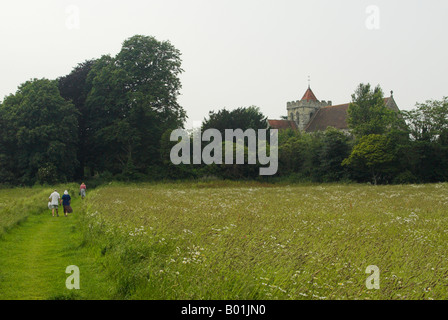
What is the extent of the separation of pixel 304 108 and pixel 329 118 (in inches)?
453

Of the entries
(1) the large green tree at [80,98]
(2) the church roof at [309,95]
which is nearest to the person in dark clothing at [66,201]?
(1) the large green tree at [80,98]

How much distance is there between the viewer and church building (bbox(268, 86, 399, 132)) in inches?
Result: 3890

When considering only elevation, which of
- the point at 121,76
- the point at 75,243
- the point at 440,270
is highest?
the point at 121,76

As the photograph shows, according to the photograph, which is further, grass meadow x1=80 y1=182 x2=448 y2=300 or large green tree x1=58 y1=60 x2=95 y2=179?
large green tree x1=58 y1=60 x2=95 y2=179

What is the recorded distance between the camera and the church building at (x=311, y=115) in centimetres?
9881

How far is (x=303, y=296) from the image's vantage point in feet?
21.3

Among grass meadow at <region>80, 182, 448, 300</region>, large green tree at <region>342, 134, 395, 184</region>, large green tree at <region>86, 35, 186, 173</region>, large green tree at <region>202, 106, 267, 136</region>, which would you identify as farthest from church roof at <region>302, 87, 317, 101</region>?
grass meadow at <region>80, 182, 448, 300</region>

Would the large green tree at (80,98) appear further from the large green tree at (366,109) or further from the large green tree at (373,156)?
the large green tree at (366,109)

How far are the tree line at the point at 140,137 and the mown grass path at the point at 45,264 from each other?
35.1m

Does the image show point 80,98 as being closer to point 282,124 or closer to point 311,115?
point 282,124

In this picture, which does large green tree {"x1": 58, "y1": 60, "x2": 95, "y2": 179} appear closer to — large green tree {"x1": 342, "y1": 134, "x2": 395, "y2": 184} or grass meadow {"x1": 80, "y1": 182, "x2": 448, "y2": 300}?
large green tree {"x1": 342, "y1": 134, "x2": 395, "y2": 184}

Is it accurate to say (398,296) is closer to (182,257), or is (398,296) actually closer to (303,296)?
(303,296)
